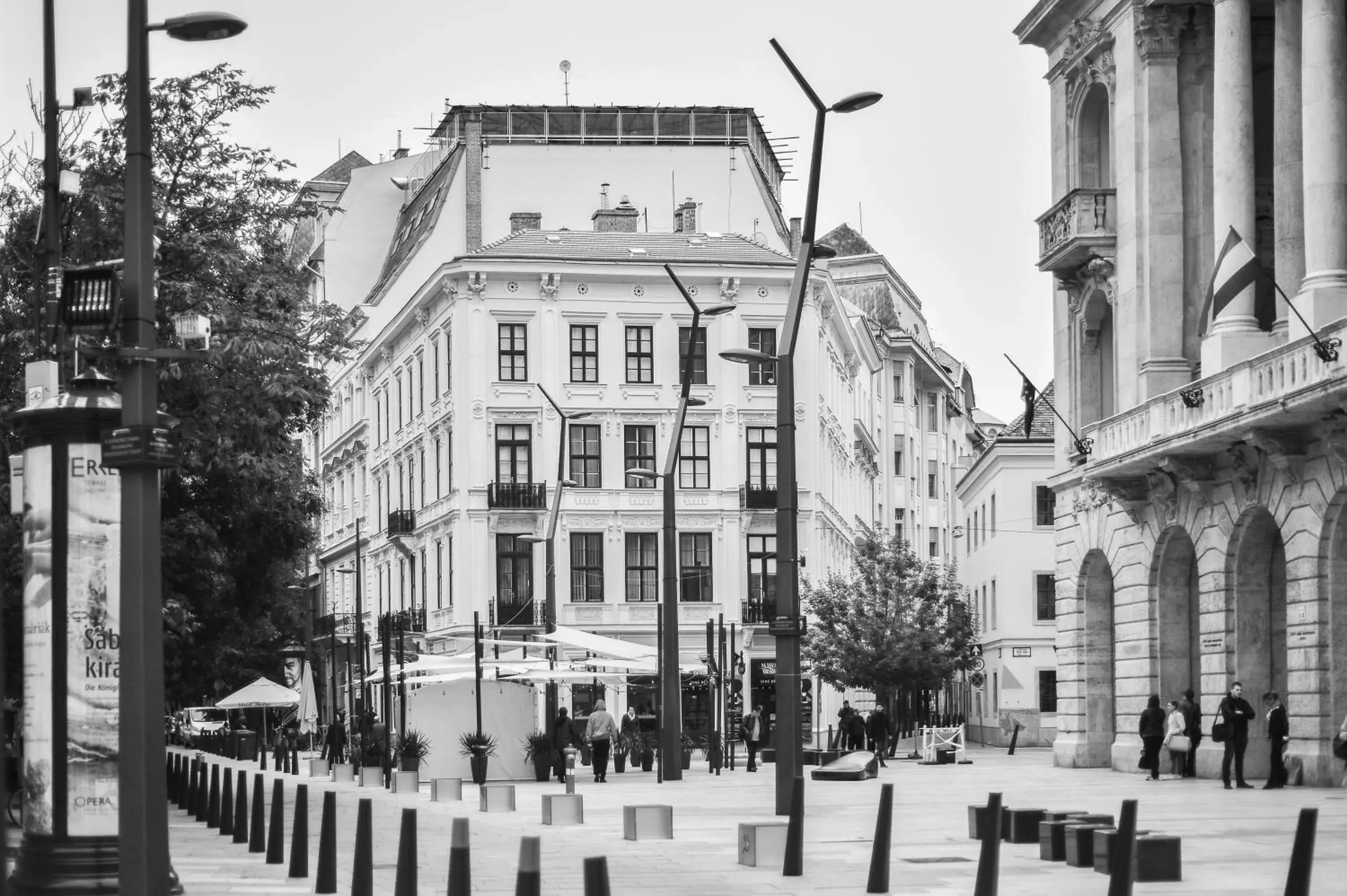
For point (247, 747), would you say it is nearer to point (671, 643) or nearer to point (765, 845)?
point (671, 643)

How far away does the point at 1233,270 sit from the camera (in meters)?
34.7

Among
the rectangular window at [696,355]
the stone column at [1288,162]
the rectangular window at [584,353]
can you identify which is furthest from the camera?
the rectangular window at [696,355]

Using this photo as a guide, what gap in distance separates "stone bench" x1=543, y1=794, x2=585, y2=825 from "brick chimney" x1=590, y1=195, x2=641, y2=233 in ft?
163

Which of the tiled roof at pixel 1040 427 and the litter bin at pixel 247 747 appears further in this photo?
the tiled roof at pixel 1040 427

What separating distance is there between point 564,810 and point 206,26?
14.8 metres

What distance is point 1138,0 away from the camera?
1583 inches

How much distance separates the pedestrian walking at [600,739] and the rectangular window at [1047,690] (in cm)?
3803

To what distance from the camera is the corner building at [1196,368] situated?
109 ft

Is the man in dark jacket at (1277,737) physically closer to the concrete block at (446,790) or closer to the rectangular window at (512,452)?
the concrete block at (446,790)

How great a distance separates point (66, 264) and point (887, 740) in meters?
38.3

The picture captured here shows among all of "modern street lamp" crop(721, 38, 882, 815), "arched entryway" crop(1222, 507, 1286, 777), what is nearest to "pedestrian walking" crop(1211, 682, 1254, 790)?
"arched entryway" crop(1222, 507, 1286, 777)

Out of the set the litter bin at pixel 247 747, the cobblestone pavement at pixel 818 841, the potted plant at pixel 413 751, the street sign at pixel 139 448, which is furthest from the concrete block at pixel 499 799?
the litter bin at pixel 247 747

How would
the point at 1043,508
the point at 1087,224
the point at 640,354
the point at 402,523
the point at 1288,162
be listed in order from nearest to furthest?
the point at 1288,162
the point at 1087,224
the point at 640,354
the point at 402,523
the point at 1043,508

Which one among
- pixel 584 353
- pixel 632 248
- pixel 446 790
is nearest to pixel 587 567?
pixel 584 353
